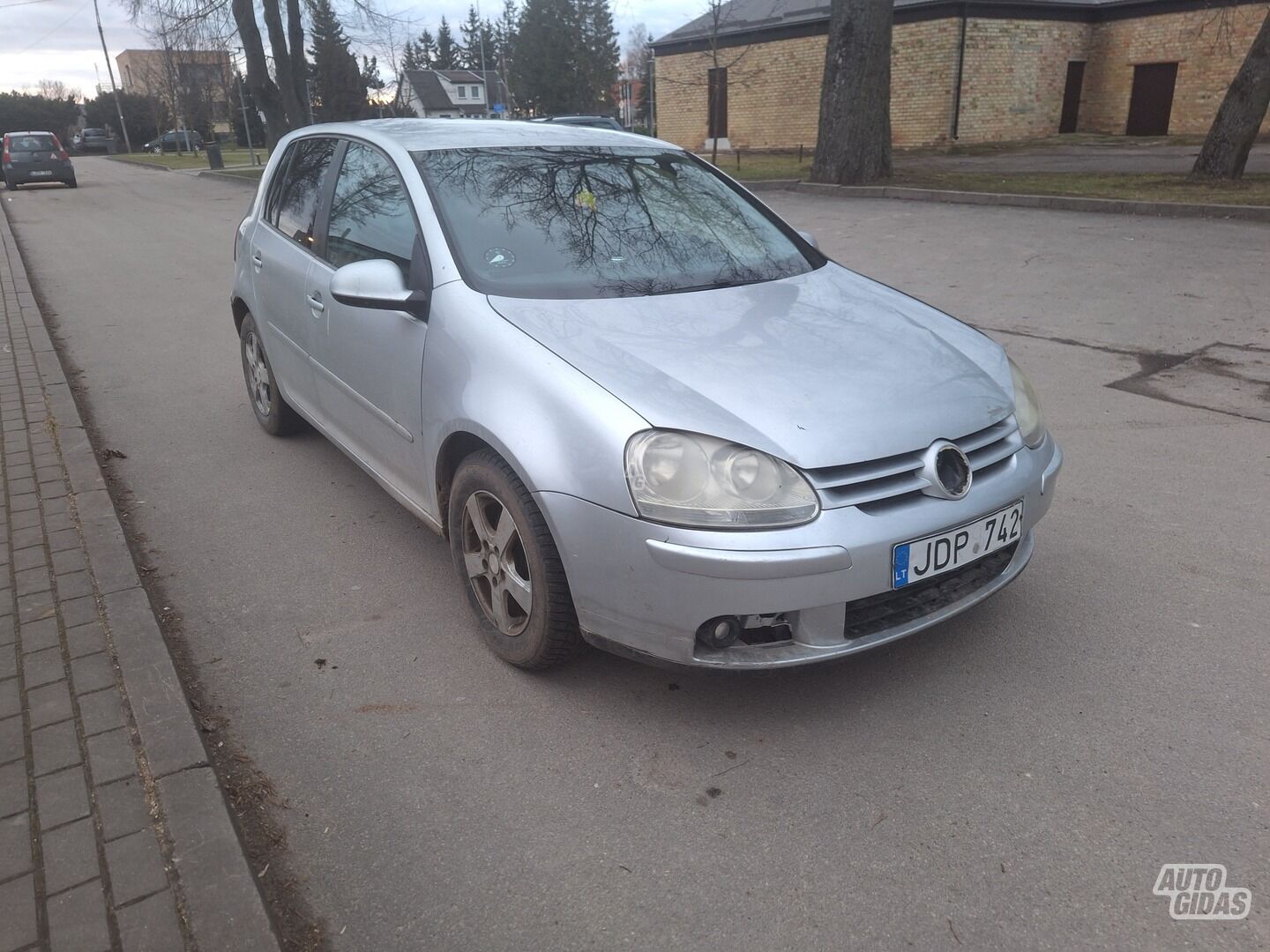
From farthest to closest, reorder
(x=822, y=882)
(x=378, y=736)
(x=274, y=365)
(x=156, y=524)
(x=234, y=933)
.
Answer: (x=274, y=365) → (x=156, y=524) → (x=378, y=736) → (x=822, y=882) → (x=234, y=933)

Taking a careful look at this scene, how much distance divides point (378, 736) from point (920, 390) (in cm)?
192

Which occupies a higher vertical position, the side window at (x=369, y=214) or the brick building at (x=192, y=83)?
the brick building at (x=192, y=83)

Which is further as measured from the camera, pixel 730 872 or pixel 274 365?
pixel 274 365

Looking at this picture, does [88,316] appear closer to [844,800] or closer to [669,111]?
[844,800]

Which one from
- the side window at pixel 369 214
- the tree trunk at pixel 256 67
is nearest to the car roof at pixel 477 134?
the side window at pixel 369 214

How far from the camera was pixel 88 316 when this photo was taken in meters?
9.36

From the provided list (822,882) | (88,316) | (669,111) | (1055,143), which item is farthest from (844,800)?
(669,111)

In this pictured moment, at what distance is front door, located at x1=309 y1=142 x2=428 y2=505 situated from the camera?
11.4ft

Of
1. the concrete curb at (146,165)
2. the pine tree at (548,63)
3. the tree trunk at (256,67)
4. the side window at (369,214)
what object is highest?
the pine tree at (548,63)

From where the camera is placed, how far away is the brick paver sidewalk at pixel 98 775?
6.99 ft

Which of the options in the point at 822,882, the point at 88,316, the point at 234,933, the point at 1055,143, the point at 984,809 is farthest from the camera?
the point at 1055,143

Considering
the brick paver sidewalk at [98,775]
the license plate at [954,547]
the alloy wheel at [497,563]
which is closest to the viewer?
the brick paver sidewalk at [98,775]

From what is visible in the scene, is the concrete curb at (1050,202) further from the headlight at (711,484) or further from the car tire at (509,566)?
the car tire at (509,566)

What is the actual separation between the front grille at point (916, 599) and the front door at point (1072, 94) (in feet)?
103
